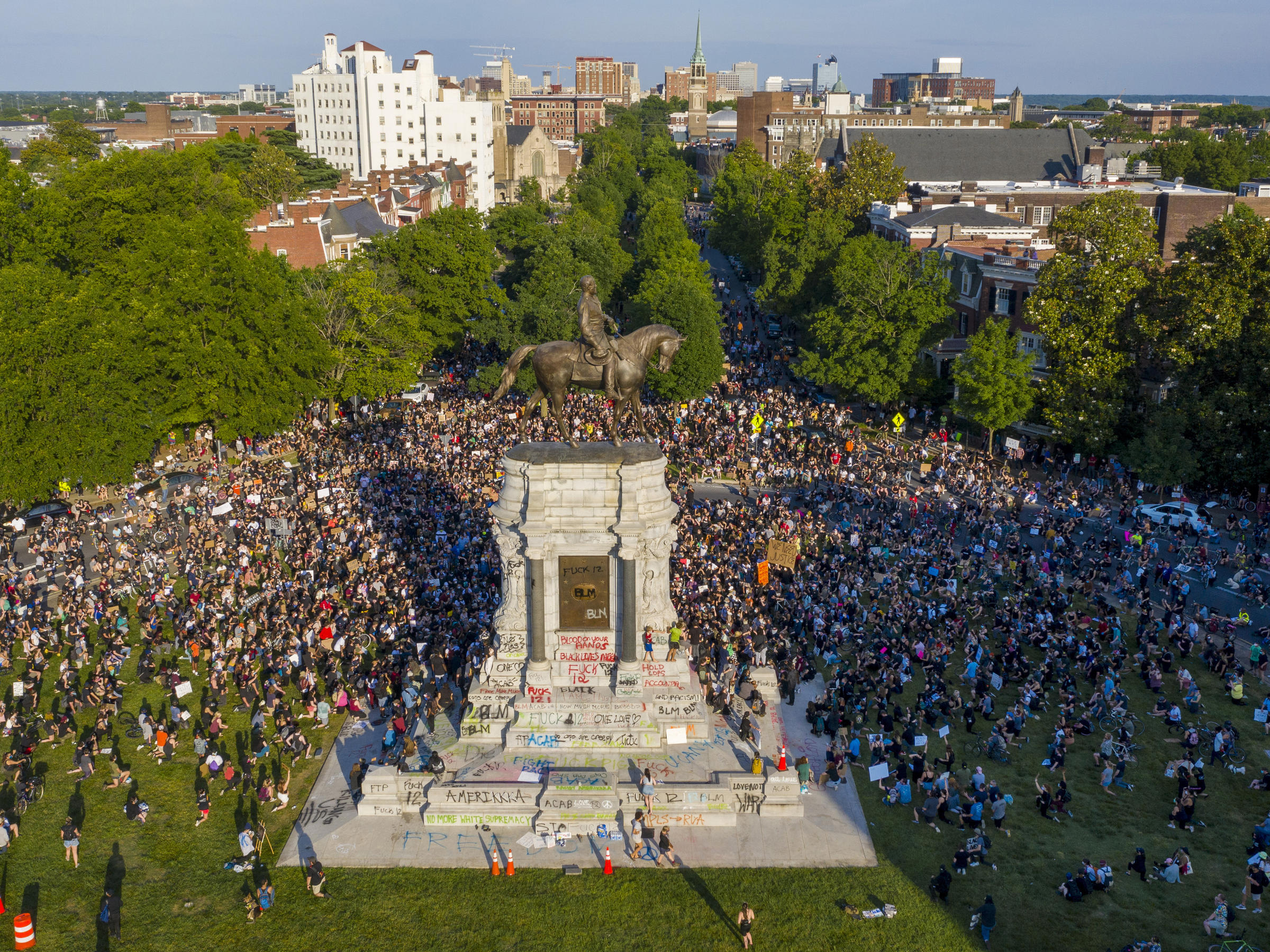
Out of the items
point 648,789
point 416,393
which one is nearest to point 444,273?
point 416,393

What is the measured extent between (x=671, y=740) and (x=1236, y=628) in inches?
869

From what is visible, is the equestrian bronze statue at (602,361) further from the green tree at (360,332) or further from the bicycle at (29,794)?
the green tree at (360,332)

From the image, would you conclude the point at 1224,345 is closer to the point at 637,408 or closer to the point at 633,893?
the point at 637,408

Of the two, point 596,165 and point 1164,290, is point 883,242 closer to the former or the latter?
point 1164,290

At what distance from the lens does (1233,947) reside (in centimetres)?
2359

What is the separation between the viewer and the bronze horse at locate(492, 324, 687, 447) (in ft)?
101

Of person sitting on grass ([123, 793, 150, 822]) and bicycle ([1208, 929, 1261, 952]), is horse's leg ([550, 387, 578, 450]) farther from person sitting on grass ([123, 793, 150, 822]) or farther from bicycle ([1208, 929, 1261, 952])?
bicycle ([1208, 929, 1261, 952])

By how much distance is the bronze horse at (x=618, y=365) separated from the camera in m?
30.7

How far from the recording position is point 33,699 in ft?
112

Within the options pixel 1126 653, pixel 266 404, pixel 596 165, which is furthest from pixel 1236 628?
pixel 596 165

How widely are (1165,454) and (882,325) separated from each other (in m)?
19.1

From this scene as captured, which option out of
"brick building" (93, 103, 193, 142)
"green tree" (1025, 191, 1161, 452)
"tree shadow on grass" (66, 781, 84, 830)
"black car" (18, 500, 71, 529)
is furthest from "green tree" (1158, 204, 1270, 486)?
"brick building" (93, 103, 193, 142)

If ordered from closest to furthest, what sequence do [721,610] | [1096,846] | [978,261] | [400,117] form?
[1096,846]
[721,610]
[978,261]
[400,117]

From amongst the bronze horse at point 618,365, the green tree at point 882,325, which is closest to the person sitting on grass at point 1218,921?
the bronze horse at point 618,365
